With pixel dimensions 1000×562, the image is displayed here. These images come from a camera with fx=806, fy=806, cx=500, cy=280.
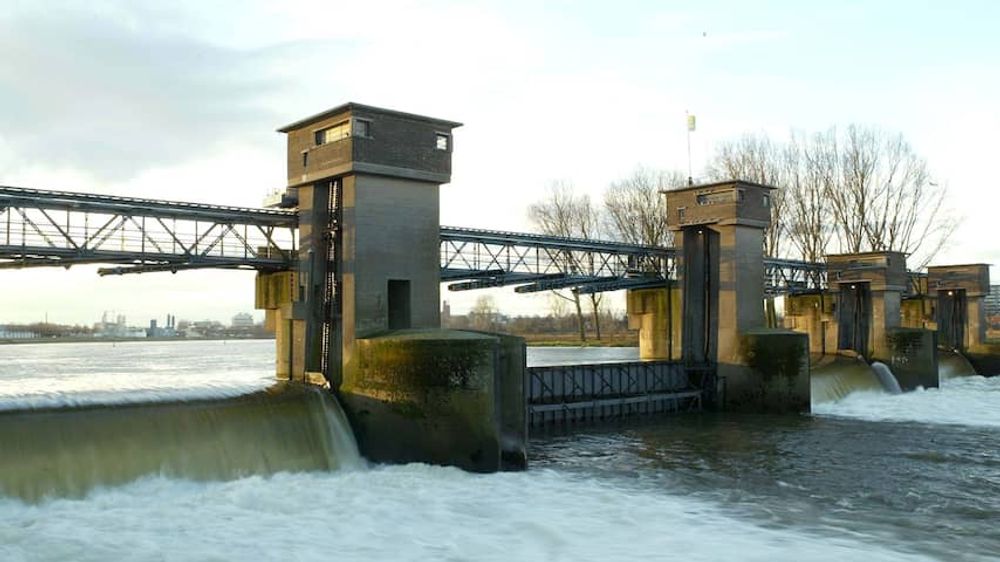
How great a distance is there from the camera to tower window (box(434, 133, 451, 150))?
81.4 feet

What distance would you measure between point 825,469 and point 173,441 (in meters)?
16.5

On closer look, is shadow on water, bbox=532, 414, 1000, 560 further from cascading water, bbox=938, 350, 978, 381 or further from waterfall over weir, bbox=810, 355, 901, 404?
cascading water, bbox=938, 350, 978, 381

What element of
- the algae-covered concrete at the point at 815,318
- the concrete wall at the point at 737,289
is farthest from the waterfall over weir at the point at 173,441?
the algae-covered concrete at the point at 815,318

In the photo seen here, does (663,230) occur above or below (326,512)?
above

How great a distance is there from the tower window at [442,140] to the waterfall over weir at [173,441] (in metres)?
8.26

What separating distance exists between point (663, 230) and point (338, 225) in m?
47.2

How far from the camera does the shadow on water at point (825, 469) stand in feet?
52.5

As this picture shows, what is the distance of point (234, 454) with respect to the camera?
1911 cm

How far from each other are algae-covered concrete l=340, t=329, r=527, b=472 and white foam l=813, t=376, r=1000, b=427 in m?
18.1

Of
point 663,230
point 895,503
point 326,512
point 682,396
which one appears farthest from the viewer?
point 663,230

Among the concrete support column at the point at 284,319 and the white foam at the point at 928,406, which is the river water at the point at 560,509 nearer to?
the concrete support column at the point at 284,319

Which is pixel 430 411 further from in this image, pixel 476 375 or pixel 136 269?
pixel 136 269

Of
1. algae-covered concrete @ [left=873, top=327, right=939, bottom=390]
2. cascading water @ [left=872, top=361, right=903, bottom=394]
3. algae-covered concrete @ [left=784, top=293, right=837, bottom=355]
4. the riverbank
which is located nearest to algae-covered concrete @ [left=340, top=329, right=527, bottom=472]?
cascading water @ [left=872, top=361, right=903, bottom=394]

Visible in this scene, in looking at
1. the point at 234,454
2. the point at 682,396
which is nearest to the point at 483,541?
the point at 234,454
